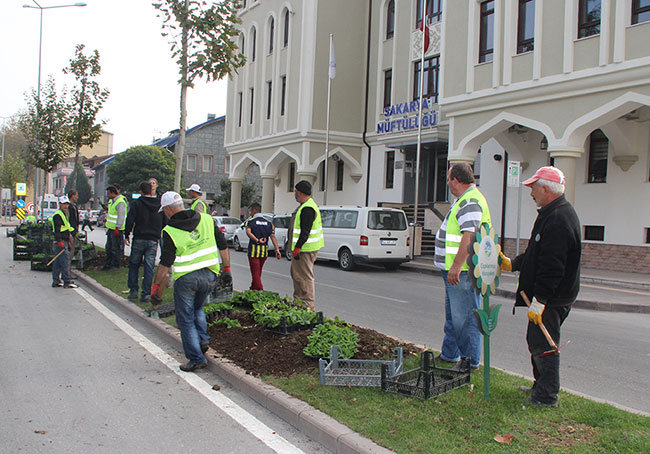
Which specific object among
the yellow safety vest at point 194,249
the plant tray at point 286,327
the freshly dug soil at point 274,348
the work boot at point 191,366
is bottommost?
the work boot at point 191,366

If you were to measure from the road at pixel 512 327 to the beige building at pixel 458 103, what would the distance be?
5.05 meters

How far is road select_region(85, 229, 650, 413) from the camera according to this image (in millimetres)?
5801

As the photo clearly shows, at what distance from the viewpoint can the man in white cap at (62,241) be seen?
1088cm

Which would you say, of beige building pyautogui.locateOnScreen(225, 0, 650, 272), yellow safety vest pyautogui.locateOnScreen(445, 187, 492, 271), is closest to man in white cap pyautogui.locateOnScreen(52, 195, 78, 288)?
yellow safety vest pyautogui.locateOnScreen(445, 187, 492, 271)

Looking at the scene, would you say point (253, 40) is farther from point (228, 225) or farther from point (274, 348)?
point (274, 348)

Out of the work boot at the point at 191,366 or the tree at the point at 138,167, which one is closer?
the work boot at the point at 191,366

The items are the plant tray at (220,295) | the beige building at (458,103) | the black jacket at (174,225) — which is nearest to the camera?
the black jacket at (174,225)

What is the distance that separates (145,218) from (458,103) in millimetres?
12178

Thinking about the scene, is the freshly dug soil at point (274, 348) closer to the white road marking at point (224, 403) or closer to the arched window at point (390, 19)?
the white road marking at point (224, 403)

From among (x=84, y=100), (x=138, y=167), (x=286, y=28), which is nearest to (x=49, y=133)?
(x=84, y=100)

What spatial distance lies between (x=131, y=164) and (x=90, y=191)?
23.6m

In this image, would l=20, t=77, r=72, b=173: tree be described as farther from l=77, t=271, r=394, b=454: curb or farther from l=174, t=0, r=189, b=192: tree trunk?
l=77, t=271, r=394, b=454: curb

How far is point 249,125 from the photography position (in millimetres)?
31438

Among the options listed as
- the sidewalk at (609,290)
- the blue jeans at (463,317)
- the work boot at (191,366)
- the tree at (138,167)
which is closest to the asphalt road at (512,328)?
the sidewalk at (609,290)
